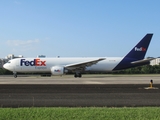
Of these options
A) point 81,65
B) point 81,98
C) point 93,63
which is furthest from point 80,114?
point 93,63

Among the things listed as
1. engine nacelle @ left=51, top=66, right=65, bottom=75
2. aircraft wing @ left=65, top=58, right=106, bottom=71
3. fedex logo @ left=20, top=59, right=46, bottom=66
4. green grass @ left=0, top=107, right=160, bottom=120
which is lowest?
green grass @ left=0, top=107, right=160, bottom=120

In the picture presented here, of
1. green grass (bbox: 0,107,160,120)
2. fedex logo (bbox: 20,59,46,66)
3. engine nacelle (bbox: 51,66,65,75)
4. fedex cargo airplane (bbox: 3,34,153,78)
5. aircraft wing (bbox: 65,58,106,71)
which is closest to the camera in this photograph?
green grass (bbox: 0,107,160,120)

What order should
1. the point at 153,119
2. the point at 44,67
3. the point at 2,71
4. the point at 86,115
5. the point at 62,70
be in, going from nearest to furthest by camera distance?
the point at 153,119 < the point at 86,115 < the point at 62,70 < the point at 44,67 < the point at 2,71

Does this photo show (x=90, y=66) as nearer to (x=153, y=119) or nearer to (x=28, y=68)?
(x=28, y=68)

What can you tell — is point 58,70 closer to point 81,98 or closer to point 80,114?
point 81,98

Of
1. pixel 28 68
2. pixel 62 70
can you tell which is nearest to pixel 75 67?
pixel 62 70

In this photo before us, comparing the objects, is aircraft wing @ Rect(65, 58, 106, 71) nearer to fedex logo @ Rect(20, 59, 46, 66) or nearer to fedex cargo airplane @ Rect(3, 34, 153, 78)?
fedex cargo airplane @ Rect(3, 34, 153, 78)

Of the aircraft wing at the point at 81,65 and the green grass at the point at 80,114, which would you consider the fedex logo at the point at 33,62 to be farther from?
the green grass at the point at 80,114

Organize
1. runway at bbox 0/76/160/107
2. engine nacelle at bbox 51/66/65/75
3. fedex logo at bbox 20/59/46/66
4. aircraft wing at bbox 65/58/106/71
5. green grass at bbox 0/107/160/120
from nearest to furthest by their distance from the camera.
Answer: green grass at bbox 0/107/160/120 → runway at bbox 0/76/160/107 → engine nacelle at bbox 51/66/65/75 → aircraft wing at bbox 65/58/106/71 → fedex logo at bbox 20/59/46/66

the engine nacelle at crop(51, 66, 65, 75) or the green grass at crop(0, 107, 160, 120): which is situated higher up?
the engine nacelle at crop(51, 66, 65, 75)

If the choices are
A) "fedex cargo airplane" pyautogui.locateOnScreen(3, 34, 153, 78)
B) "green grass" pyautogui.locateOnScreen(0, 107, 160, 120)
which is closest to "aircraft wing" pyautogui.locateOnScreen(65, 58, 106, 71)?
"fedex cargo airplane" pyautogui.locateOnScreen(3, 34, 153, 78)

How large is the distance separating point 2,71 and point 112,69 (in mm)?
32531

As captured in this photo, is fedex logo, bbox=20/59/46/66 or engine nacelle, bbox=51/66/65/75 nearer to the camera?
engine nacelle, bbox=51/66/65/75

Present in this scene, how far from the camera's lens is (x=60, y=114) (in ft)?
25.2
